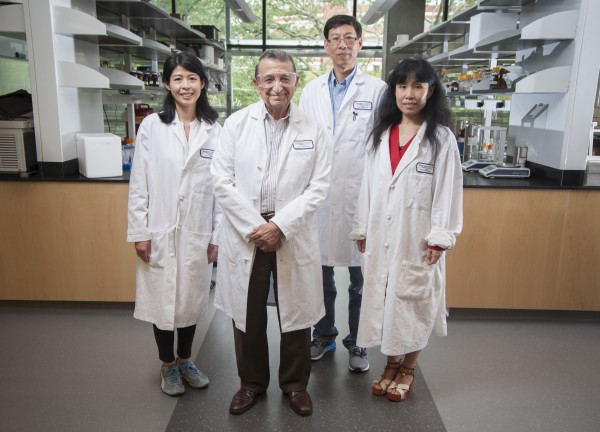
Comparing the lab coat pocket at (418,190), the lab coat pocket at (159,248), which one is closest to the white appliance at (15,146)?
the lab coat pocket at (159,248)

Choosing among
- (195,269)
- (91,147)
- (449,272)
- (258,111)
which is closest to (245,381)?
(195,269)

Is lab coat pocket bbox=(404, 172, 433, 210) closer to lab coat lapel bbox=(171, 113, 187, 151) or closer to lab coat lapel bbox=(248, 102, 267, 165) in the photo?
lab coat lapel bbox=(248, 102, 267, 165)

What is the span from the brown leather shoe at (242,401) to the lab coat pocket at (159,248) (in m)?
0.69

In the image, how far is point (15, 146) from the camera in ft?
10.5

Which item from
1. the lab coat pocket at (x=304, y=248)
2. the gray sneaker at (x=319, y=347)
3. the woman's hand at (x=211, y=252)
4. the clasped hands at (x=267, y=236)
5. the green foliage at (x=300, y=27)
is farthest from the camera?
the green foliage at (x=300, y=27)

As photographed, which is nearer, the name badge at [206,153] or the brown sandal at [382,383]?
the name badge at [206,153]

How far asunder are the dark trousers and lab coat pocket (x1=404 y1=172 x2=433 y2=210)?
0.64 meters

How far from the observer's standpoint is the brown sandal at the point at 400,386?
2395 millimetres

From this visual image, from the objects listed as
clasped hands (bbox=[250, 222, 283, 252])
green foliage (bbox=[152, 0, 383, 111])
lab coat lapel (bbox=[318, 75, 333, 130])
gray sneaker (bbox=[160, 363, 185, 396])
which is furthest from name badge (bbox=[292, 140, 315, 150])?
green foliage (bbox=[152, 0, 383, 111])

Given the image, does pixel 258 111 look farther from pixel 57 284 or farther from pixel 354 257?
pixel 57 284

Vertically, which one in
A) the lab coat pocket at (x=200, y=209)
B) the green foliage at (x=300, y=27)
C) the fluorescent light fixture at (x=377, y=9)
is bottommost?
the lab coat pocket at (x=200, y=209)

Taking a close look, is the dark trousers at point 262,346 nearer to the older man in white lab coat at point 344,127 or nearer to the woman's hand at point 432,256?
the older man in white lab coat at point 344,127

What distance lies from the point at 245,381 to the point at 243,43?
7820 mm

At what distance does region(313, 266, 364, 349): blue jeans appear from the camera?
2.67 metres
